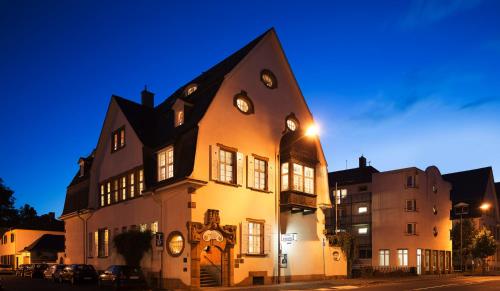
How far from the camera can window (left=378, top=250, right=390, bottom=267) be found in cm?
5625

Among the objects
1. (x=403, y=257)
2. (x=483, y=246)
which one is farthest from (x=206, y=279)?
(x=483, y=246)

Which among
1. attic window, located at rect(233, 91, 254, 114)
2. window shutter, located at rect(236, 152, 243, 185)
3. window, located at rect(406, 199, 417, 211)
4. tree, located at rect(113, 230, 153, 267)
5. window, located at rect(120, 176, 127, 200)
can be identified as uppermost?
attic window, located at rect(233, 91, 254, 114)

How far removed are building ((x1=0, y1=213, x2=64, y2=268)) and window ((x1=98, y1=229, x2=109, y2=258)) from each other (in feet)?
108

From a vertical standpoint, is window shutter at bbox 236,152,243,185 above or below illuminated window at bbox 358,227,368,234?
above

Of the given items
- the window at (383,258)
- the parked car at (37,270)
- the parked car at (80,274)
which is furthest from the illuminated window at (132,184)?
the window at (383,258)

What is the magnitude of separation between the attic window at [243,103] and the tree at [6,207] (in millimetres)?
64443

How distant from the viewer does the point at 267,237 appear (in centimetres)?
3278

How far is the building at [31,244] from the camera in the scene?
6881 centimetres

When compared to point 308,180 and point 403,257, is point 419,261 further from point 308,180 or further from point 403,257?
point 308,180

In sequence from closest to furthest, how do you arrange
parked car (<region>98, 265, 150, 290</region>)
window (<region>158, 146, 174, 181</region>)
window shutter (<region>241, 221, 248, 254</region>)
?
parked car (<region>98, 265, 150, 290</region>), window shutter (<region>241, 221, 248, 254</region>), window (<region>158, 146, 174, 181</region>)

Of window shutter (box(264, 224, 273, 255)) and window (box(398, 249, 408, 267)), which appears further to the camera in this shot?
window (box(398, 249, 408, 267))

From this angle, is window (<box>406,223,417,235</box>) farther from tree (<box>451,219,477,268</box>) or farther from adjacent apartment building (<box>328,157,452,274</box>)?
tree (<box>451,219,477,268</box>)

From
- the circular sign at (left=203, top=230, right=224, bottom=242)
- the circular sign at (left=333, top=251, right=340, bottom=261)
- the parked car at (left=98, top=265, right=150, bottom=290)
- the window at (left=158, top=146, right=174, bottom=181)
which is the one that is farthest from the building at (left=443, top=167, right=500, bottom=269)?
the parked car at (left=98, top=265, right=150, bottom=290)

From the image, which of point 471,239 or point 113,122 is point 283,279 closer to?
point 113,122
